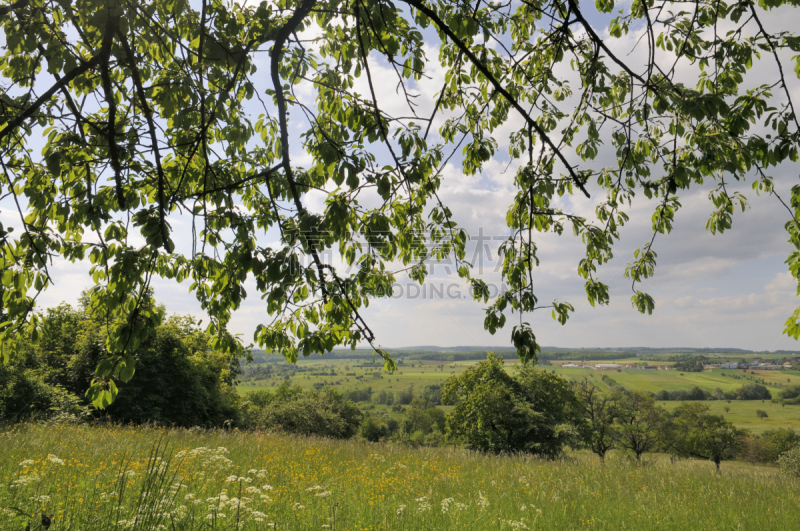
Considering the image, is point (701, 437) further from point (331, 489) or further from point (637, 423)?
point (331, 489)

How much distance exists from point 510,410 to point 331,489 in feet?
66.1

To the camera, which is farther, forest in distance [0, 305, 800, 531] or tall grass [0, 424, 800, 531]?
forest in distance [0, 305, 800, 531]

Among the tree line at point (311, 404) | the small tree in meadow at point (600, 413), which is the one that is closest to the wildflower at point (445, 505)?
the tree line at point (311, 404)

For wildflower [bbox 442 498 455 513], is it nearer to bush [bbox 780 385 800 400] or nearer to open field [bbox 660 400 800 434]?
open field [bbox 660 400 800 434]

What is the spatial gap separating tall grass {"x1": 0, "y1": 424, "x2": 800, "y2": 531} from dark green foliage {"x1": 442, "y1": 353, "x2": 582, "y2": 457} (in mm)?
13926

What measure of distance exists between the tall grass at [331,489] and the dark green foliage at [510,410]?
13.9m

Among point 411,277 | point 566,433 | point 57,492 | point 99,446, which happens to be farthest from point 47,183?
point 566,433

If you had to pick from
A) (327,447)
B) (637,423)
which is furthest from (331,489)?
(637,423)

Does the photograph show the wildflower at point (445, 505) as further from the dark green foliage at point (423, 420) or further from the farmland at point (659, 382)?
the dark green foliage at point (423, 420)

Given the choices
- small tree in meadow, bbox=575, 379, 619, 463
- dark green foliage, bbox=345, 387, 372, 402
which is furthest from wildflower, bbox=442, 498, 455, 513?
dark green foliage, bbox=345, 387, 372, 402

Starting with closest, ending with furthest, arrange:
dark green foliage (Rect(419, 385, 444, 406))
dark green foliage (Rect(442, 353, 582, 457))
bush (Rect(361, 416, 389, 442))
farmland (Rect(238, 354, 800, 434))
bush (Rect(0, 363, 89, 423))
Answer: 1. bush (Rect(0, 363, 89, 423))
2. dark green foliage (Rect(442, 353, 582, 457))
3. bush (Rect(361, 416, 389, 442))
4. farmland (Rect(238, 354, 800, 434))
5. dark green foliage (Rect(419, 385, 444, 406))

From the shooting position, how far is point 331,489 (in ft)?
19.9

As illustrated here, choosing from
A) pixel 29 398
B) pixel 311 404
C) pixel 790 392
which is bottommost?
pixel 790 392

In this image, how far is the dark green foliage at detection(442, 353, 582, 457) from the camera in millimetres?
23047
